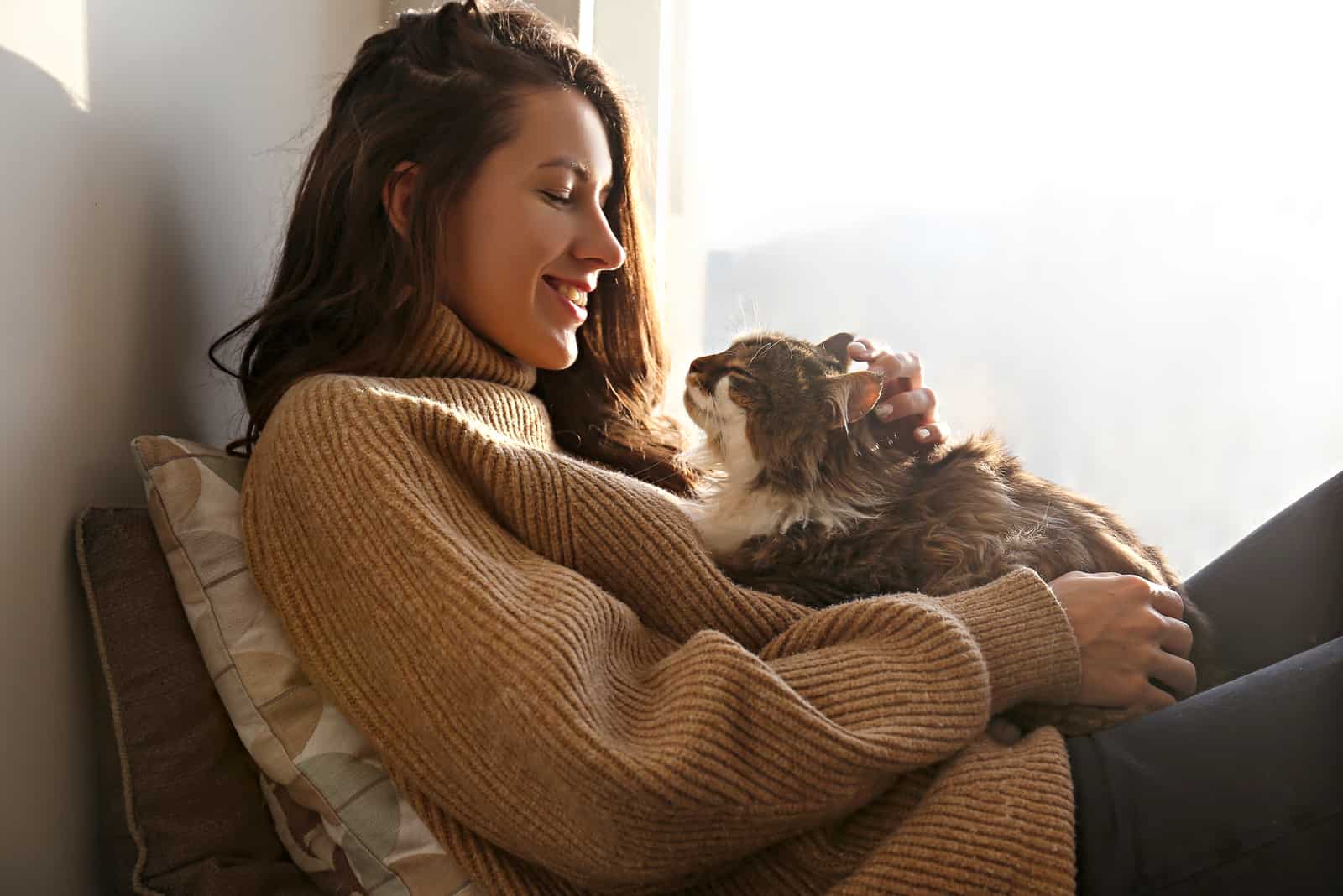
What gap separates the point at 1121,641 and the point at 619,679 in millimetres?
603

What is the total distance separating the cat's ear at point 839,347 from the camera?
61.9 inches

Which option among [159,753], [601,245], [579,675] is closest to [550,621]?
[579,675]

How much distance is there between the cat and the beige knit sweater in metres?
0.13

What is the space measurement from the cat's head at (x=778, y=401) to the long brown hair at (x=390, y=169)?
0.74ft

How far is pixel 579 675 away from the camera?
1.01 m

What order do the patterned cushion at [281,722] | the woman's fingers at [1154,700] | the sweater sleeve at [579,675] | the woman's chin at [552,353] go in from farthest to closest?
1. the woman's chin at [552,353]
2. the woman's fingers at [1154,700]
3. the patterned cushion at [281,722]
4. the sweater sleeve at [579,675]

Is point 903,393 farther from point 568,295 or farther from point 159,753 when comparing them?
point 159,753

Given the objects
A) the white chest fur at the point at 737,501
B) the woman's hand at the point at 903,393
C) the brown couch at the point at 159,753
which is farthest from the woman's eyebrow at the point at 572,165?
the brown couch at the point at 159,753

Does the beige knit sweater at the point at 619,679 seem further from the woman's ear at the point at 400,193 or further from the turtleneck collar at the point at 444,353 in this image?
the woman's ear at the point at 400,193

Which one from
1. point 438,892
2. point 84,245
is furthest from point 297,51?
point 438,892

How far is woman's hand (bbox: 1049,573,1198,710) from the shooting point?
1207mm

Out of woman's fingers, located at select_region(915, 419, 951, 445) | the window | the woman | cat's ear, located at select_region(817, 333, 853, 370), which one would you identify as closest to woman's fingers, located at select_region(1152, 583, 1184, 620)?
the woman

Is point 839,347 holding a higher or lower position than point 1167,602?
higher

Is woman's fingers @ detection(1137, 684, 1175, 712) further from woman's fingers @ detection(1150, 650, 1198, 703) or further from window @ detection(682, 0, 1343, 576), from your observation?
window @ detection(682, 0, 1343, 576)
